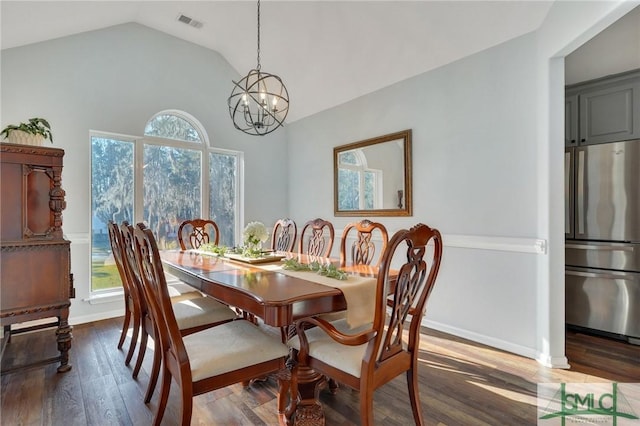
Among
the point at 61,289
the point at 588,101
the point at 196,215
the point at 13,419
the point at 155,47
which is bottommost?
the point at 13,419

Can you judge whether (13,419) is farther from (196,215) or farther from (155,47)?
(155,47)

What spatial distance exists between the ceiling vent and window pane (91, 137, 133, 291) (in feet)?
5.05

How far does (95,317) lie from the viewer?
354 centimetres

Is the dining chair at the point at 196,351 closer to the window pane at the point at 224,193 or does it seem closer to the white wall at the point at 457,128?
the white wall at the point at 457,128

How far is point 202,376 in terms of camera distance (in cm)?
146

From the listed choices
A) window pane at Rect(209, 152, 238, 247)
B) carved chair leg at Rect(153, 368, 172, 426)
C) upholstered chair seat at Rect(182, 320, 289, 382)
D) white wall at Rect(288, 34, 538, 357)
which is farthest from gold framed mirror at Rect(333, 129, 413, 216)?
carved chair leg at Rect(153, 368, 172, 426)

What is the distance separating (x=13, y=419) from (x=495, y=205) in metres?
3.62

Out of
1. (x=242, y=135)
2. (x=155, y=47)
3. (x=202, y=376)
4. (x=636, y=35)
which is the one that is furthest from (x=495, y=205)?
(x=155, y=47)

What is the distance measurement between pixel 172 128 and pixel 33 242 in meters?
2.34

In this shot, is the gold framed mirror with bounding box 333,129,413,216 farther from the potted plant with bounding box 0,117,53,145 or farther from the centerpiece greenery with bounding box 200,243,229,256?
the potted plant with bounding box 0,117,53,145

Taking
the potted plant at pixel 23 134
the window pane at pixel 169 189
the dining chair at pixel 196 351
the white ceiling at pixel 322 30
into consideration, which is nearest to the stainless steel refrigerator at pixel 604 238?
the white ceiling at pixel 322 30

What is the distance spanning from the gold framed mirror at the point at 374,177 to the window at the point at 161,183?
154cm

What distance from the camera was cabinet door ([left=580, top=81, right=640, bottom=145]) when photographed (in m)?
2.87

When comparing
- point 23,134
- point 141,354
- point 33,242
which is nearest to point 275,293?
point 141,354
